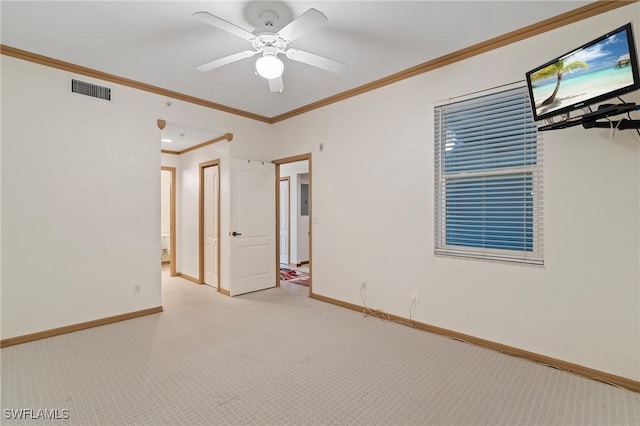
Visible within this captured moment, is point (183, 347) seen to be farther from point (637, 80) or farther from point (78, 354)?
point (637, 80)

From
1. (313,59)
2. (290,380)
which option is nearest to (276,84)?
(313,59)

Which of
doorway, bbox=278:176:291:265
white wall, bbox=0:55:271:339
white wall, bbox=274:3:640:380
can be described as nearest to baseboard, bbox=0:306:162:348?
white wall, bbox=0:55:271:339

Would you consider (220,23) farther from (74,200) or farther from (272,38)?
(74,200)

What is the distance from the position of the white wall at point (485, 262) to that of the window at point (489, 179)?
104 mm

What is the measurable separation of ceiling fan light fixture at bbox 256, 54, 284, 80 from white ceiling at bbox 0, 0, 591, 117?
1.36ft

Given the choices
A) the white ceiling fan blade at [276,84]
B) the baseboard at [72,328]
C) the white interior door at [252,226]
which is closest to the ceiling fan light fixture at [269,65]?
the white ceiling fan blade at [276,84]

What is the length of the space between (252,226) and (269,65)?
9.90ft

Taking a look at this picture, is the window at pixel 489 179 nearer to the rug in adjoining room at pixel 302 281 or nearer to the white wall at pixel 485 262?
the white wall at pixel 485 262

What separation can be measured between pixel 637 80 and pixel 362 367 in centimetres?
268

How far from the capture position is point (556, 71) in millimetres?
2256

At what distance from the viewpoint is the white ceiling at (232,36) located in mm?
2418

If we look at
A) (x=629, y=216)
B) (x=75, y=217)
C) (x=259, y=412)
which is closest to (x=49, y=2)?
(x=75, y=217)

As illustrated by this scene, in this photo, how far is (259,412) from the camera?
6.58 ft

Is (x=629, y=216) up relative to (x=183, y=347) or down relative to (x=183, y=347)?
up
